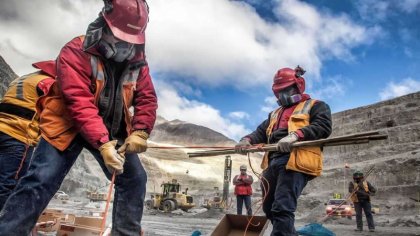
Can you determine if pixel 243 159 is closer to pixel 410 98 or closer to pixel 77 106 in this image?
pixel 410 98

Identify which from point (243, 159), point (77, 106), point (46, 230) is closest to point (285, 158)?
point (77, 106)

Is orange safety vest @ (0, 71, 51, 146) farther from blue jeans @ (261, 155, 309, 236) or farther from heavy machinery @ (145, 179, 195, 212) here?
heavy machinery @ (145, 179, 195, 212)

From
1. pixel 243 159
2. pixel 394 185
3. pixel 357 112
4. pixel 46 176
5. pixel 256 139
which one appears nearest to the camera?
pixel 46 176

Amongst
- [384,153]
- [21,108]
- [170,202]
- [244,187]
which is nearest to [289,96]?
[21,108]

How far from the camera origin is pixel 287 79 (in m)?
3.83

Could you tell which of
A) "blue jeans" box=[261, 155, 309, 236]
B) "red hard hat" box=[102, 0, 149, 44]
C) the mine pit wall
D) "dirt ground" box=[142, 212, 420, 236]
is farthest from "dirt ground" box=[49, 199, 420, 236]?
the mine pit wall

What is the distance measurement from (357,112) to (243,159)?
59.2 metres

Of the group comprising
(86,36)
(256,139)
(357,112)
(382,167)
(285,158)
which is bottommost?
(285,158)

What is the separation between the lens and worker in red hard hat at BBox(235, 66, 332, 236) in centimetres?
309

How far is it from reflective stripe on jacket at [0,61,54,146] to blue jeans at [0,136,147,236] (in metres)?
1.26

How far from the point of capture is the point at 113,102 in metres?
2.34

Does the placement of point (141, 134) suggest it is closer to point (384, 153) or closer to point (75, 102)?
point (75, 102)

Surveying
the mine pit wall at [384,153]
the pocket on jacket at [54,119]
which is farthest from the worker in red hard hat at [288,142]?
the mine pit wall at [384,153]

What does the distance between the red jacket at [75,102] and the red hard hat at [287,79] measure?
1.93 m
